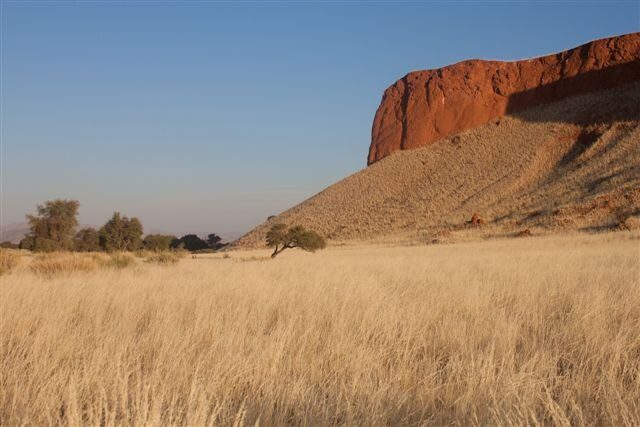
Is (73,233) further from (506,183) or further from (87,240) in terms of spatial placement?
(506,183)

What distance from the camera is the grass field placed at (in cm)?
254

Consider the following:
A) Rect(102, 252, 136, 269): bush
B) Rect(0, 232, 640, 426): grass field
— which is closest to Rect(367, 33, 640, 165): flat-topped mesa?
Rect(102, 252, 136, 269): bush

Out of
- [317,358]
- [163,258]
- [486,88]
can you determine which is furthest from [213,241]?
[317,358]

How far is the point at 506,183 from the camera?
59.4m

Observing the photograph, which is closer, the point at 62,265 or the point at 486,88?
the point at 62,265

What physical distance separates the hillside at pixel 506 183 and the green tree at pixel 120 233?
874 inches

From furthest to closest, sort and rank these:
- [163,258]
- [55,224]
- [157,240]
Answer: [157,240], [55,224], [163,258]

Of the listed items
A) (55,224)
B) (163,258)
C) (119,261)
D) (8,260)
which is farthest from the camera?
(55,224)

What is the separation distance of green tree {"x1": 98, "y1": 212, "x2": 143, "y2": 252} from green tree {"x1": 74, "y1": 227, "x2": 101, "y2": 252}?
42 cm

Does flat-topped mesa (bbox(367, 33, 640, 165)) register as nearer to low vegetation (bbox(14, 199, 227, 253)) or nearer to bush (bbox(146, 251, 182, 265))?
low vegetation (bbox(14, 199, 227, 253))

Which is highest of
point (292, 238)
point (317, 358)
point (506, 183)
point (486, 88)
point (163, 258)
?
point (486, 88)

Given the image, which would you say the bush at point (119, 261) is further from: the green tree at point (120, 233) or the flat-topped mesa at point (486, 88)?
the flat-topped mesa at point (486, 88)

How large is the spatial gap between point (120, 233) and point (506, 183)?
141ft

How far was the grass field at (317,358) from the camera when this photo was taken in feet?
8.32
